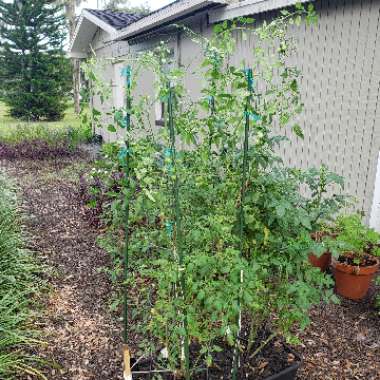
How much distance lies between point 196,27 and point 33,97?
18.5 meters

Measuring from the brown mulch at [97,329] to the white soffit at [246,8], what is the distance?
3400 mm

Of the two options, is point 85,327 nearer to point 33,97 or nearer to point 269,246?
point 269,246

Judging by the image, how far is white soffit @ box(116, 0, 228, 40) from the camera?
575 centimetres

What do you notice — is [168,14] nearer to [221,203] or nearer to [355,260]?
[355,260]

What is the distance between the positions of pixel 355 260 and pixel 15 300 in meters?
3.08

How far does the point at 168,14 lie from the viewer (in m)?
6.59

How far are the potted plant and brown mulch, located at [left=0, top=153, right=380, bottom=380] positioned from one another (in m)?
0.16

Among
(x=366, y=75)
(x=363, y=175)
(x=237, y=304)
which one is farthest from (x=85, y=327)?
(x=366, y=75)

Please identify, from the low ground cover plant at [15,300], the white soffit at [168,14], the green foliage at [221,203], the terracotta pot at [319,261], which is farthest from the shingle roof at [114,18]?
the green foliage at [221,203]

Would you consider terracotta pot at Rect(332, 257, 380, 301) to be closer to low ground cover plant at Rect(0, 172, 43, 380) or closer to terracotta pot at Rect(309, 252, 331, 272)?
terracotta pot at Rect(309, 252, 331, 272)

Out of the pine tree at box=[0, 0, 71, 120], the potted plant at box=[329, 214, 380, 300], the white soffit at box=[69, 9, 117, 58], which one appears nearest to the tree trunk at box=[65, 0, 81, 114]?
the pine tree at box=[0, 0, 71, 120]

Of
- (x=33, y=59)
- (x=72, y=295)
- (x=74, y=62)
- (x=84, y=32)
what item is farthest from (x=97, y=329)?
(x=74, y=62)

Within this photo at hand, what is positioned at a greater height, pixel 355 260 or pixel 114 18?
pixel 114 18

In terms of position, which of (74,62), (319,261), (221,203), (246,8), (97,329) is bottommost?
(97,329)
